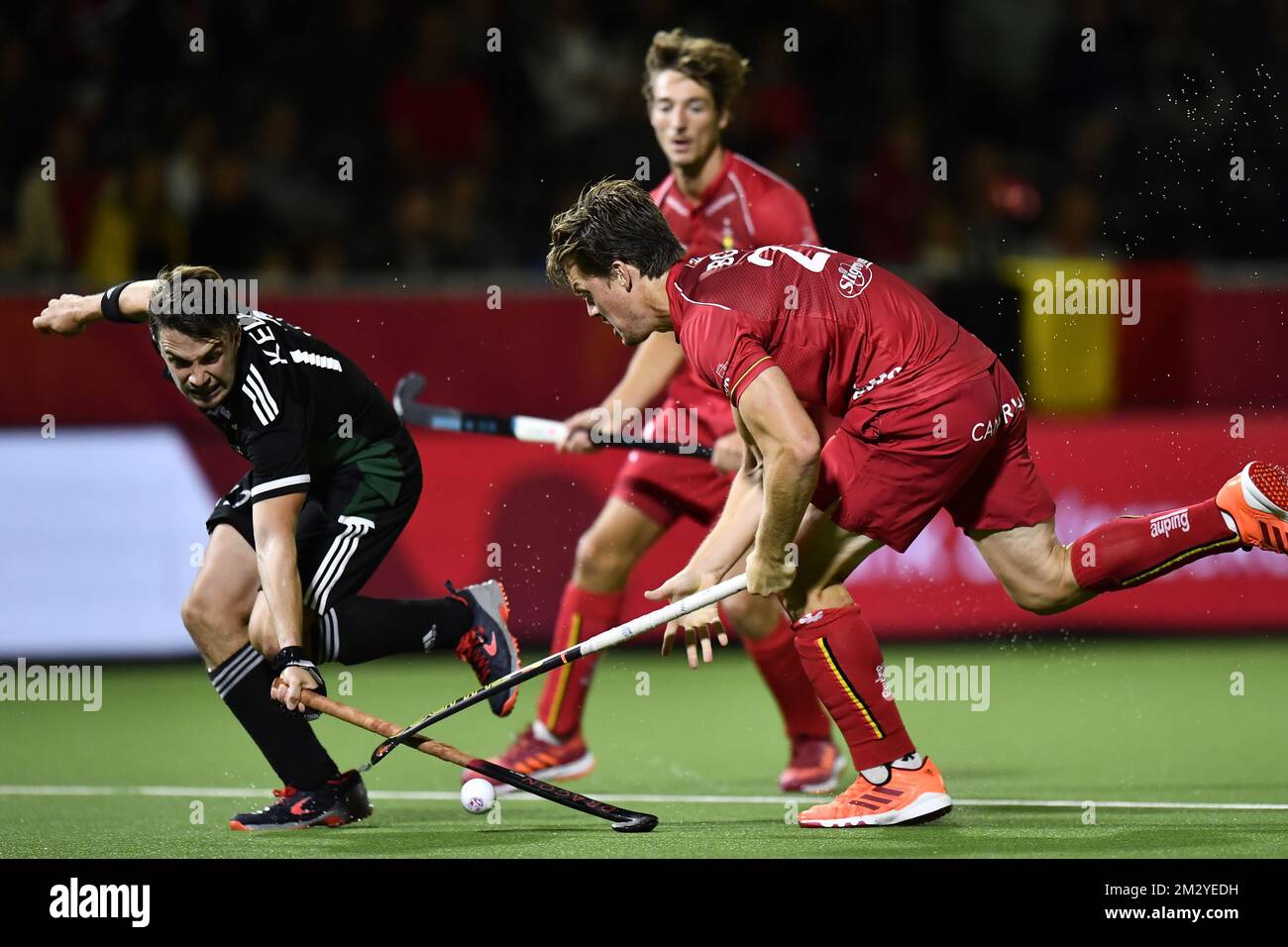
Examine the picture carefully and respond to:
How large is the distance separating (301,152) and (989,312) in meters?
3.97

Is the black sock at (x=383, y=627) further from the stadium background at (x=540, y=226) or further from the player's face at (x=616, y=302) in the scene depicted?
the stadium background at (x=540, y=226)

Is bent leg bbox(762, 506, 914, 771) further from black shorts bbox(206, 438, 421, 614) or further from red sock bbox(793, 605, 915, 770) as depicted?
black shorts bbox(206, 438, 421, 614)

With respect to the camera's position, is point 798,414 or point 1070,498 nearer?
point 798,414

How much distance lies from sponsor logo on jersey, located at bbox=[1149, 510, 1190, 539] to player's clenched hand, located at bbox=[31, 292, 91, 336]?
2.89 meters

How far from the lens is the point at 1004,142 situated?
10.9 meters

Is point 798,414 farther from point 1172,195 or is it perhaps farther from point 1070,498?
point 1172,195

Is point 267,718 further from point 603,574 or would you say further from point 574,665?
point 603,574

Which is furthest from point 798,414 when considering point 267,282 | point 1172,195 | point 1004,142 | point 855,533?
point 1004,142

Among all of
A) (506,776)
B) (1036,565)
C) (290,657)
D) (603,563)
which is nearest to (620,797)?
(506,776)

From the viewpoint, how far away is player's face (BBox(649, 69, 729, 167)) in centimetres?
593

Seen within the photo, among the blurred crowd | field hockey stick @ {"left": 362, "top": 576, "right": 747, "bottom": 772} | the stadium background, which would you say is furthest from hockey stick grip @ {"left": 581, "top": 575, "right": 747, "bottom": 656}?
the blurred crowd

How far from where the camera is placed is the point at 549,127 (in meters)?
10.6

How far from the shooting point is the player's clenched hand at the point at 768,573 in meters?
4.50

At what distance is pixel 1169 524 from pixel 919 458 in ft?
2.43
